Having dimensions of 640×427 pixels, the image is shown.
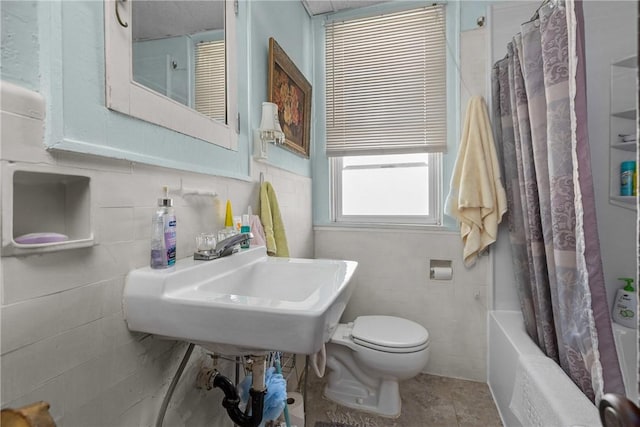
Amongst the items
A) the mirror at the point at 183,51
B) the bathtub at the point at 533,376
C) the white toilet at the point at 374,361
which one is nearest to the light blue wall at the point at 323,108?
the bathtub at the point at 533,376

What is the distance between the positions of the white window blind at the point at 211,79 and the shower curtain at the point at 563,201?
1.16m

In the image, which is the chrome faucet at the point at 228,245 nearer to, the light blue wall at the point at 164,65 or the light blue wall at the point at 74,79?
the light blue wall at the point at 74,79

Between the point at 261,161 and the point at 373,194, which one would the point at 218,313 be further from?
the point at 373,194

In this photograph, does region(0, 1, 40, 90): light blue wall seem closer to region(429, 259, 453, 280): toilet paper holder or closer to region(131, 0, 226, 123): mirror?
region(131, 0, 226, 123): mirror

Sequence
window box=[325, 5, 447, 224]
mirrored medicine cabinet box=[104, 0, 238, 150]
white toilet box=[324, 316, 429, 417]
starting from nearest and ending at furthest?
mirrored medicine cabinet box=[104, 0, 238, 150], white toilet box=[324, 316, 429, 417], window box=[325, 5, 447, 224]

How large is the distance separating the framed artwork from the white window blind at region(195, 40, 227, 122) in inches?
15.0

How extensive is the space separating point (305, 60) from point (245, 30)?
0.83 metres

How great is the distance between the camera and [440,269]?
188cm

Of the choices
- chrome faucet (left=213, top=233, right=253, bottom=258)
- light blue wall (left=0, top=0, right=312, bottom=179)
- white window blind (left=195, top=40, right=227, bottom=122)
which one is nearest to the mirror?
white window blind (left=195, top=40, right=227, bottom=122)

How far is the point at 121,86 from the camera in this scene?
2.35 feet

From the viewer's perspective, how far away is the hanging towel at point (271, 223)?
4.40 feet

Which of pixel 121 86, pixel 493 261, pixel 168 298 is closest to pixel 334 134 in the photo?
pixel 493 261

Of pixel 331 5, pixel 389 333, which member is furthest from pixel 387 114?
pixel 389 333

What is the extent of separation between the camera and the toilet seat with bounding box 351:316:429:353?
1442 millimetres
